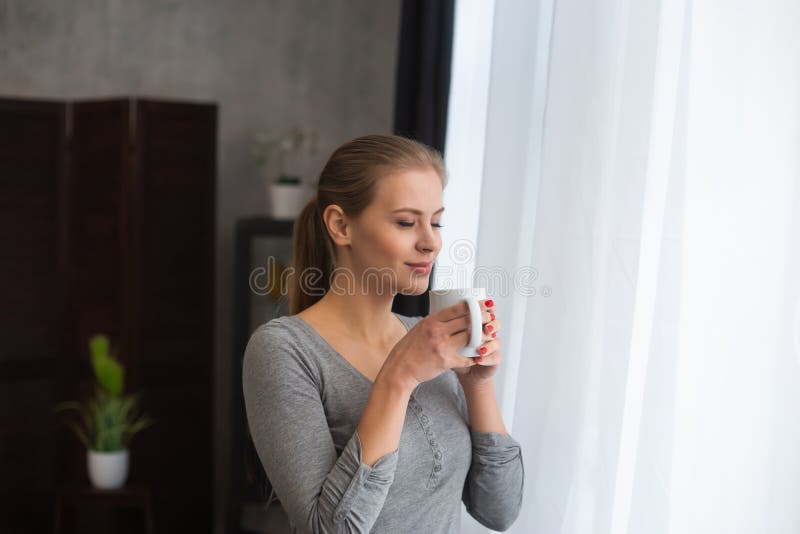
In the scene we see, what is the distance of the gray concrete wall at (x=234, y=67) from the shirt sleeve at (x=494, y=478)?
2.65 meters

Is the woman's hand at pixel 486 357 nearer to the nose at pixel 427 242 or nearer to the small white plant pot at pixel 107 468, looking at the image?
the nose at pixel 427 242

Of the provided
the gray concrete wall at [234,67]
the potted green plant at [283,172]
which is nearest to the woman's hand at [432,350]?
the potted green plant at [283,172]

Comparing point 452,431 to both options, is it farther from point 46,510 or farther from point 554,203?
point 46,510

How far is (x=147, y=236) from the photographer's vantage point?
334cm

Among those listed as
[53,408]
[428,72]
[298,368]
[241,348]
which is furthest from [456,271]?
[53,408]

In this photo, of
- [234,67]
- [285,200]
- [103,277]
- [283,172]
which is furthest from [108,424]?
[234,67]

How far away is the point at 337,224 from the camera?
54.2 inches

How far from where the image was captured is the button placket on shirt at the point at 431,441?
1.30 m

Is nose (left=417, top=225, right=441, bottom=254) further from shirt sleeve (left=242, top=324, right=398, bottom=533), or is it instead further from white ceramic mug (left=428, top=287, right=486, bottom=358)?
shirt sleeve (left=242, top=324, right=398, bottom=533)

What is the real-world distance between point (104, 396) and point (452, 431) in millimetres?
2254

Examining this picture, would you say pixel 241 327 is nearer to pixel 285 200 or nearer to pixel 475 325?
pixel 285 200

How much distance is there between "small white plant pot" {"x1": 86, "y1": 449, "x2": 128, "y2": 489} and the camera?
3215 millimetres

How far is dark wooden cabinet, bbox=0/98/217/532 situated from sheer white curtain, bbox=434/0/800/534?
1.82m

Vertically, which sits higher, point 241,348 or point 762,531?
point 762,531
